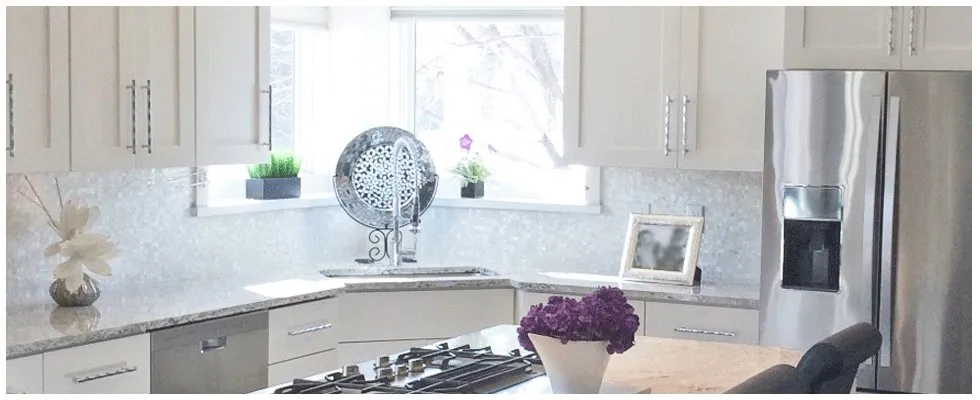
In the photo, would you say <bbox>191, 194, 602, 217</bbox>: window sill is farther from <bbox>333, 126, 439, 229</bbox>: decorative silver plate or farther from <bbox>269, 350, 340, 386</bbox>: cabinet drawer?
<bbox>269, 350, 340, 386</bbox>: cabinet drawer

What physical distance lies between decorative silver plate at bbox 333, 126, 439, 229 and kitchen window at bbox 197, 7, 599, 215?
0.67 ft

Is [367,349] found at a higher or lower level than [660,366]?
lower

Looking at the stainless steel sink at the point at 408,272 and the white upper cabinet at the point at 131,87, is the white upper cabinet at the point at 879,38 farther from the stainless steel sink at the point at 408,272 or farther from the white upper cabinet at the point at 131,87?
the white upper cabinet at the point at 131,87

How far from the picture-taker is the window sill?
4.78m

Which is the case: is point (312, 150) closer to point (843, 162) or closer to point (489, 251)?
point (489, 251)

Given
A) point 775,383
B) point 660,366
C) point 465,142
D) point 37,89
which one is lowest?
point 660,366

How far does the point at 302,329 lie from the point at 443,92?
1.49 meters

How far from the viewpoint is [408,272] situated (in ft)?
15.8

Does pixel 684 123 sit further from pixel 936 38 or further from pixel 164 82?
pixel 164 82

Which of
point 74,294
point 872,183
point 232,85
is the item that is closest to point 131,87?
point 232,85

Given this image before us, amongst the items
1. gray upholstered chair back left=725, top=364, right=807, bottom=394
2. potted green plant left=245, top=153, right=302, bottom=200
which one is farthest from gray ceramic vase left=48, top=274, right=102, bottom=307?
gray upholstered chair back left=725, top=364, right=807, bottom=394

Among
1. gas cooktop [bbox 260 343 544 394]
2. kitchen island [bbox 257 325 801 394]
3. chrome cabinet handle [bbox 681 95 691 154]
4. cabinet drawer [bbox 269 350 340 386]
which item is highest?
chrome cabinet handle [bbox 681 95 691 154]

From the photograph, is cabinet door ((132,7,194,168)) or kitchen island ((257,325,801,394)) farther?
cabinet door ((132,7,194,168))

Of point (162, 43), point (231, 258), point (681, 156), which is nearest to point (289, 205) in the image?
point (231, 258)
